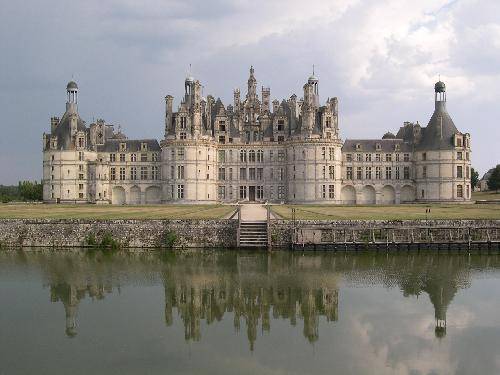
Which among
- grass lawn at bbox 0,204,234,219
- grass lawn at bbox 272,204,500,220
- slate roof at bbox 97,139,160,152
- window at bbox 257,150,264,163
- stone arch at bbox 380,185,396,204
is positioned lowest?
grass lawn at bbox 272,204,500,220

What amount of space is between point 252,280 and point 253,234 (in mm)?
10735

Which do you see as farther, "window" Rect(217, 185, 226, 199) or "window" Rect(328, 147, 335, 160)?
"window" Rect(217, 185, 226, 199)

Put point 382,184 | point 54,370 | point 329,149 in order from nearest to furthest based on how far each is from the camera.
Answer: point 54,370 → point 329,149 → point 382,184

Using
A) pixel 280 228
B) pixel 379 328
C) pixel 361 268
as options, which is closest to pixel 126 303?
pixel 379 328

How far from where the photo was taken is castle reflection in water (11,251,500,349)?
21906 millimetres

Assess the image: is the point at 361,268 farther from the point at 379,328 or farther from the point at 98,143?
the point at 98,143

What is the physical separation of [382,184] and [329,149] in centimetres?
1023

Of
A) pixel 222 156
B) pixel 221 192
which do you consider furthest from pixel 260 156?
pixel 221 192

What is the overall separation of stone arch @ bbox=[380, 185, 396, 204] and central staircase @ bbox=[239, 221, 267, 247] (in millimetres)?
44491

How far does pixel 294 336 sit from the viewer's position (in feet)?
63.3

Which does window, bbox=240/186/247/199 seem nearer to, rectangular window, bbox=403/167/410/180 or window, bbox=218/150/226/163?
window, bbox=218/150/226/163

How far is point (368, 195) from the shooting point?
81188 mm

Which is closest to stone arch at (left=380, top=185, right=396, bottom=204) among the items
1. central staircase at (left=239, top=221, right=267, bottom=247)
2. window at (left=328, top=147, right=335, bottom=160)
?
window at (left=328, top=147, right=335, bottom=160)

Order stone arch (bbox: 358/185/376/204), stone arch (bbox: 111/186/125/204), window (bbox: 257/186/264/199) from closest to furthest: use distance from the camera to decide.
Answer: window (bbox: 257/186/264/199), stone arch (bbox: 358/185/376/204), stone arch (bbox: 111/186/125/204)
